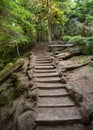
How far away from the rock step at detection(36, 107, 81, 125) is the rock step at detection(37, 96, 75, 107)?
18cm

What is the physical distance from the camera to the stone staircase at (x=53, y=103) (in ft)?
14.8

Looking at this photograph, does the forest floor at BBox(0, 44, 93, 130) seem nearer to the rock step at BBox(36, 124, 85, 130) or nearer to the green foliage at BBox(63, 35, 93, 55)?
the rock step at BBox(36, 124, 85, 130)

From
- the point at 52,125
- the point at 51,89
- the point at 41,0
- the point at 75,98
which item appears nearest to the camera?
the point at 52,125

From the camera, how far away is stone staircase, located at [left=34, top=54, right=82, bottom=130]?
4.50 metres

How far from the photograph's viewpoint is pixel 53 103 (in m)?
5.48

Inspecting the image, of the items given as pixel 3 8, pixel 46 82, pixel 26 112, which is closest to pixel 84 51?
pixel 46 82

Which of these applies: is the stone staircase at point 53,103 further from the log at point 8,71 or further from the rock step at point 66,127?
the log at point 8,71

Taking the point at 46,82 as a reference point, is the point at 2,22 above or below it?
above

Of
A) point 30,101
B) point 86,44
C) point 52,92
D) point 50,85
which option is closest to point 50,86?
point 50,85

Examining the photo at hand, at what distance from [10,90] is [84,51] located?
265 inches

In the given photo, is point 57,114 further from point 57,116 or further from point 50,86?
point 50,86

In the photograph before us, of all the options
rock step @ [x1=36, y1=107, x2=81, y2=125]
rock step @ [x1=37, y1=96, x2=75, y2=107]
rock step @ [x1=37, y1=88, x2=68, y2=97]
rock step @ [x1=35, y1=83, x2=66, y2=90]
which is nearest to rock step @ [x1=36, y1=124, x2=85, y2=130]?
rock step @ [x1=36, y1=107, x2=81, y2=125]

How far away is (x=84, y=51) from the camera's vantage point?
11984 millimetres

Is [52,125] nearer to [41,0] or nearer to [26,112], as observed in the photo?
[26,112]
